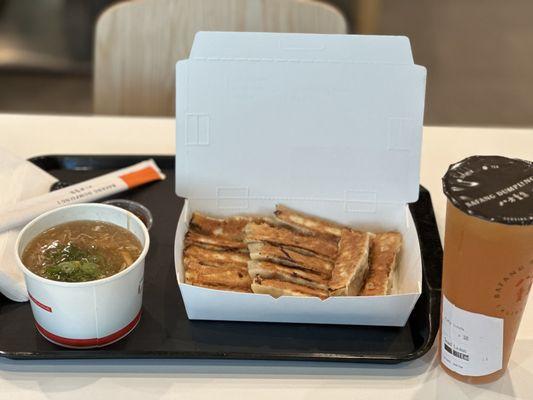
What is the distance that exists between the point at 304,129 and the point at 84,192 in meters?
0.36

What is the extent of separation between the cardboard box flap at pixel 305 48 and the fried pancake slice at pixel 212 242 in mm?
244

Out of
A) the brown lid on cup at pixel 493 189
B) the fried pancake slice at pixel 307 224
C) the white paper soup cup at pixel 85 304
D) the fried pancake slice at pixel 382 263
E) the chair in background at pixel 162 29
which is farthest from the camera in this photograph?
the chair in background at pixel 162 29

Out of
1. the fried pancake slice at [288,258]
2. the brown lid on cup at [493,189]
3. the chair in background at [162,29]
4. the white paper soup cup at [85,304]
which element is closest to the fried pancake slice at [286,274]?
the fried pancake slice at [288,258]

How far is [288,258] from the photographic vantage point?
945mm

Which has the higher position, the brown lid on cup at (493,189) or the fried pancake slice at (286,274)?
the brown lid on cup at (493,189)

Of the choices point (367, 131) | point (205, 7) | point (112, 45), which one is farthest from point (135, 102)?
point (367, 131)

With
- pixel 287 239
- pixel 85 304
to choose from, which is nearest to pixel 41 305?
pixel 85 304

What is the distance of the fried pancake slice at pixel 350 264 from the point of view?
35.2 inches

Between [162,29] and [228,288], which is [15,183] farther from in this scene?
[162,29]

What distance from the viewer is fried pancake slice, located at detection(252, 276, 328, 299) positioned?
0.89 metres

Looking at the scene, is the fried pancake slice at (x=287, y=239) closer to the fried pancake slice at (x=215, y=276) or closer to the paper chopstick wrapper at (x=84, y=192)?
the fried pancake slice at (x=215, y=276)

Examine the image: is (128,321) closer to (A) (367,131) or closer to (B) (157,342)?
(B) (157,342)

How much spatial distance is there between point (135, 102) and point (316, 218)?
0.67 metres

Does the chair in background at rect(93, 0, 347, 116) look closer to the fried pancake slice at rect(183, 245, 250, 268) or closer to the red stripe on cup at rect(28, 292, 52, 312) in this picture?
the fried pancake slice at rect(183, 245, 250, 268)
